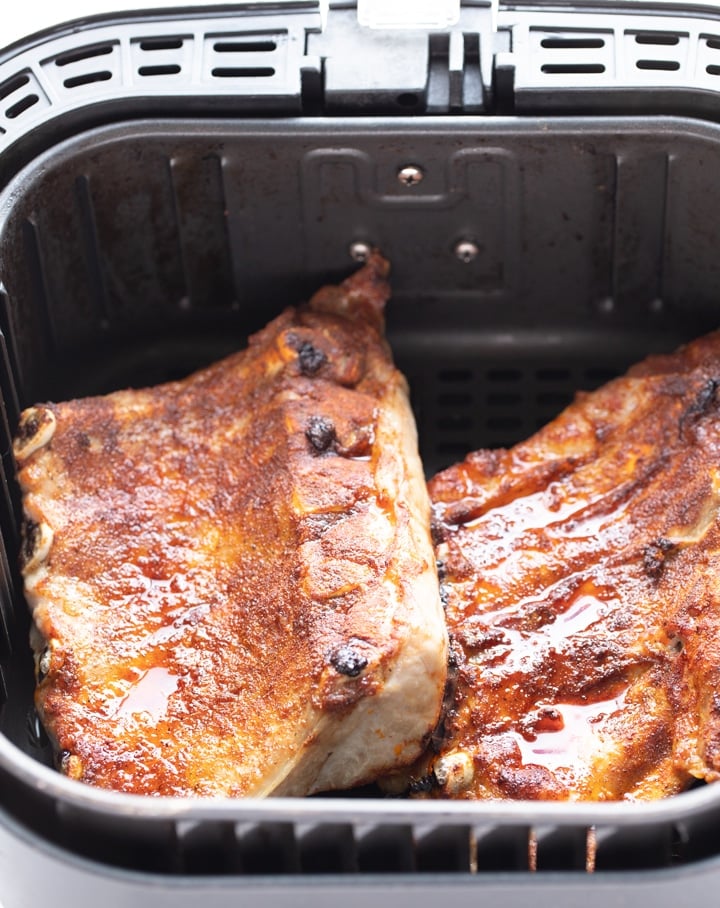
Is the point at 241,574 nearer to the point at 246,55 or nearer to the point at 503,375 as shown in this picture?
the point at 503,375

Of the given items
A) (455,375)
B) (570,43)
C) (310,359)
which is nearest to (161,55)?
(310,359)

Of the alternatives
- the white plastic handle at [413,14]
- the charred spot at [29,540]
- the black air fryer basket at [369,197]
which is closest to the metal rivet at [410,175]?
the black air fryer basket at [369,197]

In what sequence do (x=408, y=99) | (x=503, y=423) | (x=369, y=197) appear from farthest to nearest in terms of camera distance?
(x=503, y=423), (x=369, y=197), (x=408, y=99)

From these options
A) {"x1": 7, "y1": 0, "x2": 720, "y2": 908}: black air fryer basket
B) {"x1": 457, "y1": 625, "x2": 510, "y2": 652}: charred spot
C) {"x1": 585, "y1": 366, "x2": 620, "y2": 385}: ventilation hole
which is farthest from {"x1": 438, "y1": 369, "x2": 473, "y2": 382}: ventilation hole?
{"x1": 457, "y1": 625, "x2": 510, "y2": 652}: charred spot

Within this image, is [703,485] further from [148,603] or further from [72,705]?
[72,705]

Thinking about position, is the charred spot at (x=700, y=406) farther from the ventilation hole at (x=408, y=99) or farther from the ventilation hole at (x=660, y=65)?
the ventilation hole at (x=408, y=99)

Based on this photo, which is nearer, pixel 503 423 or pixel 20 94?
pixel 20 94

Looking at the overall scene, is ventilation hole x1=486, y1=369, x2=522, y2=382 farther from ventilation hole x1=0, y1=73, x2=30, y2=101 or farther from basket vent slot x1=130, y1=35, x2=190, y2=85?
ventilation hole x1=0, y1=73, x2=30, y2=101
